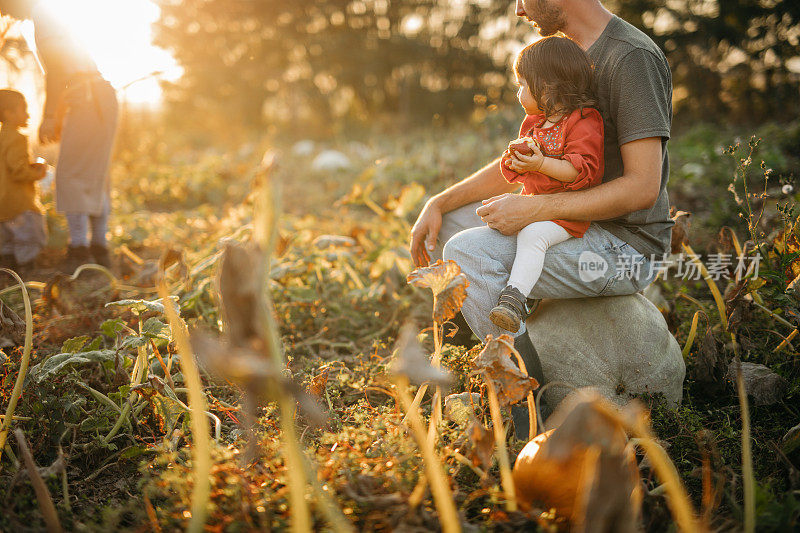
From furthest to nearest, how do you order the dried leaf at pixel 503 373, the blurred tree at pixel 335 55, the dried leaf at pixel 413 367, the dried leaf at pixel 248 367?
1. the blurred tree at pixel 335 55
2. the dried leaf at pixel 503 373
3. the dried leaf at pixel 413 367
4. the dried leaf at pixel 248 367

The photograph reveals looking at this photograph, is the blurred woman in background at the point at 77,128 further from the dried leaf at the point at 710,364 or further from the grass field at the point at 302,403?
the dried leaf at the point at 710,364

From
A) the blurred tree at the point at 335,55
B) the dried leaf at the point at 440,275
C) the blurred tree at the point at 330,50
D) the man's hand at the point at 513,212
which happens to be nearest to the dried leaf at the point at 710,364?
the man's hand at the point at 513,212

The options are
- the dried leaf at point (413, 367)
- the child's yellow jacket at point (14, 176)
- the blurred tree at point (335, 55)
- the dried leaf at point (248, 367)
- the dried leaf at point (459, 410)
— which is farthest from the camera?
the blurred tree at point (335, 55)

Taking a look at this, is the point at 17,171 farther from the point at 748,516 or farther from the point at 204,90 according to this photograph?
the point at 204,90

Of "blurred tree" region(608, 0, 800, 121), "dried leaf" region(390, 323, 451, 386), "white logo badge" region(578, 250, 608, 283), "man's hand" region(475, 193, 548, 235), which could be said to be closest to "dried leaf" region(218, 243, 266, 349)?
"dried leaf" region(390, 323, 451, 386)

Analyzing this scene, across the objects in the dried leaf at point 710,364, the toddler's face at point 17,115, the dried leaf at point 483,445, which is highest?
the toddler's face at point 17,115

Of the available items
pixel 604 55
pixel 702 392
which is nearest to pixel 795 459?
pixel 702 392

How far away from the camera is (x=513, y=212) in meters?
1.87

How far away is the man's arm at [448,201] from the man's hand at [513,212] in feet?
1.42

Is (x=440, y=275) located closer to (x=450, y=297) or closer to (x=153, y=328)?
(x=450, y=297)

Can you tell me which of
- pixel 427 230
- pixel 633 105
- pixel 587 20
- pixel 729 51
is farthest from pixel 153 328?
pixel 729 51

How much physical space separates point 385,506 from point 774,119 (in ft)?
37.2

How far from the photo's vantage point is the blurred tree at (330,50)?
14797mm

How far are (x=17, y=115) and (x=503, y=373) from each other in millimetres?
2973
